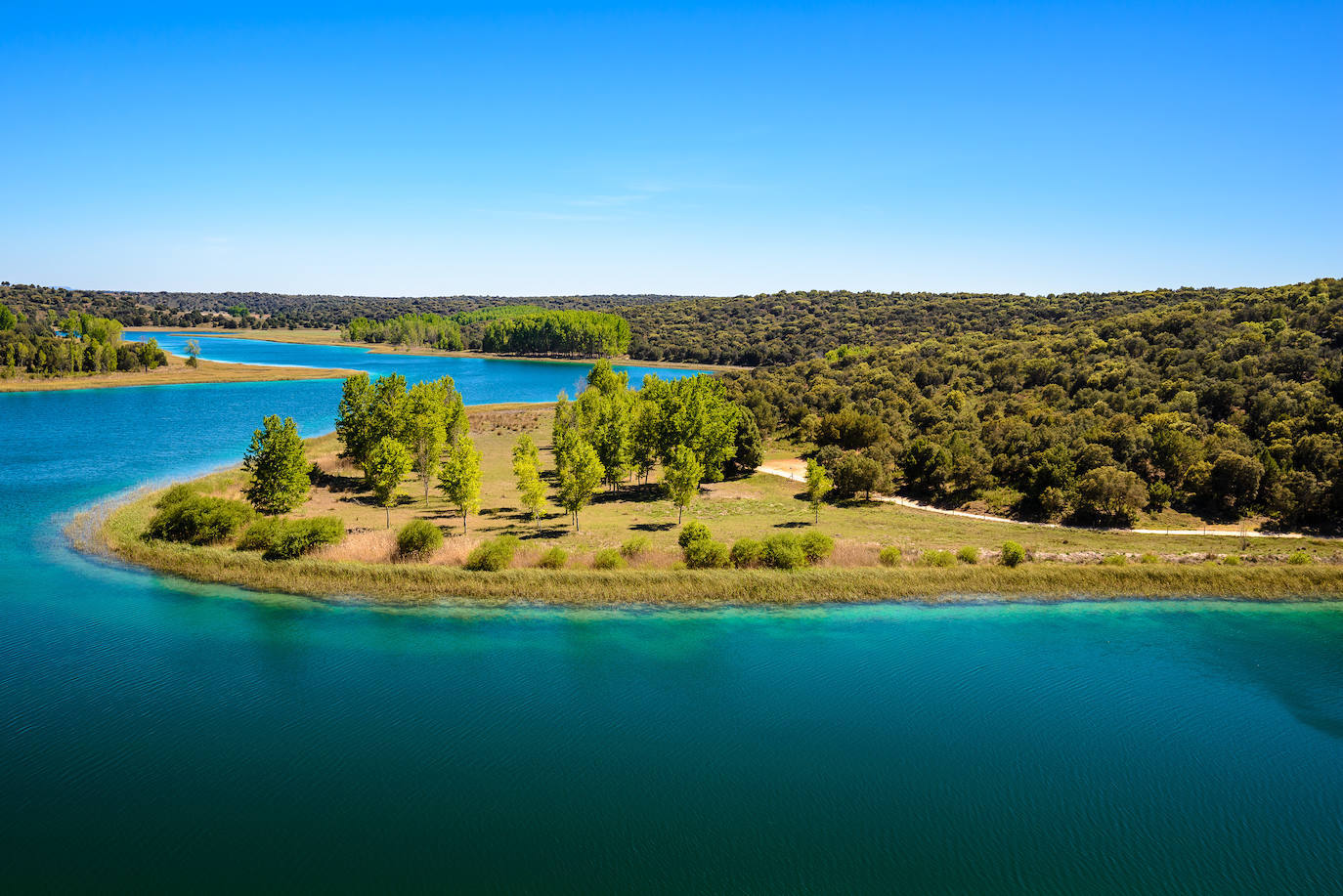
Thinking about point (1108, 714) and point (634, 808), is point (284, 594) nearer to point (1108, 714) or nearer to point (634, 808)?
point (634, 808)

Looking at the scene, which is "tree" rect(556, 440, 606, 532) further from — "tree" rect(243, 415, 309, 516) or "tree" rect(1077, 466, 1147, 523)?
"tree" rect(1077, 466, 1147, 523)

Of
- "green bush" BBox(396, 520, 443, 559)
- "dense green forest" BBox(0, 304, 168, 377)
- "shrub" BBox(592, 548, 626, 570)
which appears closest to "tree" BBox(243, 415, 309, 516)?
"green bush" BBox(396, 520, 443, 559)

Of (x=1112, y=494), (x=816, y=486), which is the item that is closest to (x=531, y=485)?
(x=816, y=486)

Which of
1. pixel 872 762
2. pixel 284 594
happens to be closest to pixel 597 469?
pixel 284 594

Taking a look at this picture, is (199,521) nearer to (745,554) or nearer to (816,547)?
(745,554)

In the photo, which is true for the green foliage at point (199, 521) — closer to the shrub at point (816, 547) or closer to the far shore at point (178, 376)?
the shrub at point (816, 547)
